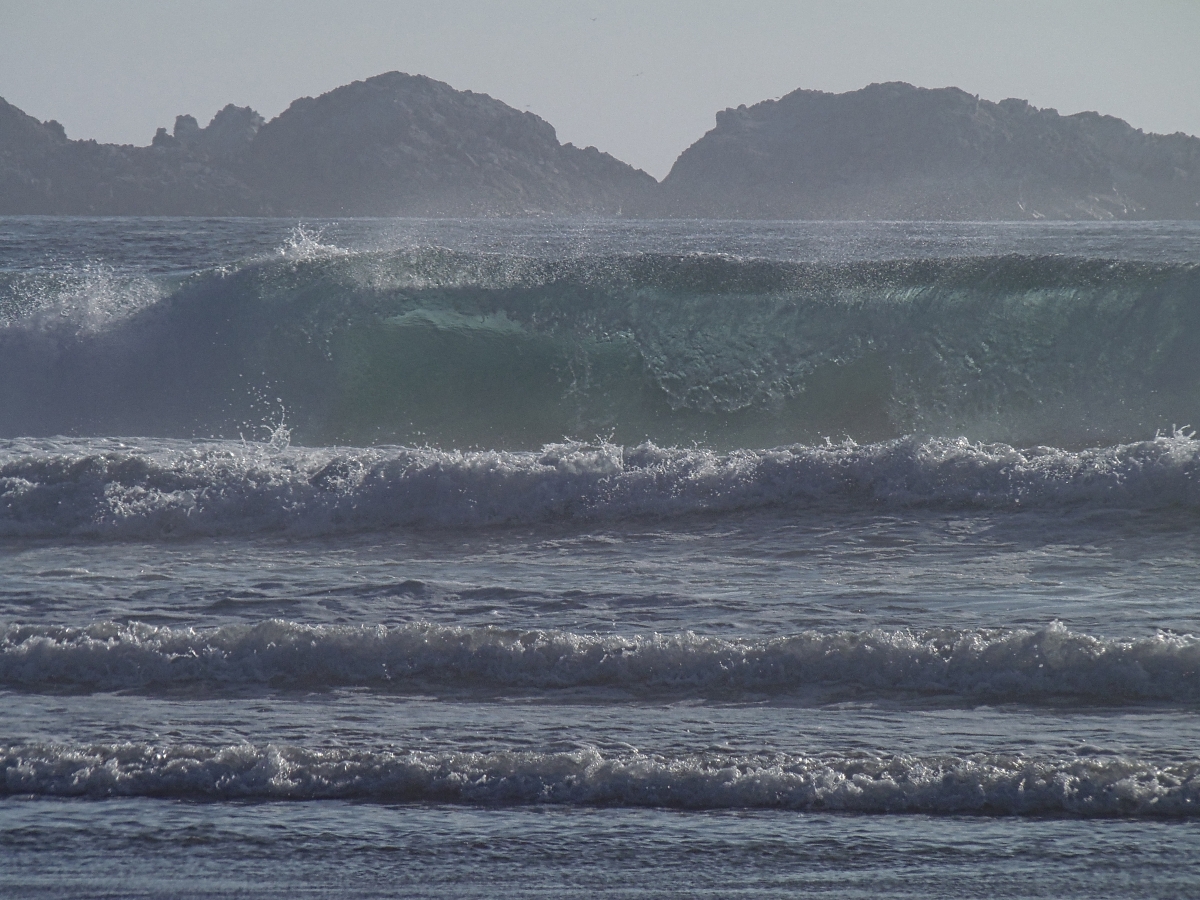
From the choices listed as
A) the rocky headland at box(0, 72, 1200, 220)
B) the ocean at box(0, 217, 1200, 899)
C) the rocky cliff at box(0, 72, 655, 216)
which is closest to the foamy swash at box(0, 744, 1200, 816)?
the ocean at box(0, 217, 1200, 899)

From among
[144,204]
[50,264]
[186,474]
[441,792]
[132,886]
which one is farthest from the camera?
[144,204]

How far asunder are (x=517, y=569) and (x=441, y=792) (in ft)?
9.37

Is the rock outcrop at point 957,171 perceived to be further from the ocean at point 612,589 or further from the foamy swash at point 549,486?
the foamy swash at point 549,486

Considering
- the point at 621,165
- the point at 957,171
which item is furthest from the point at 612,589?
the point at 621,165

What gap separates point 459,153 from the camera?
380 ft

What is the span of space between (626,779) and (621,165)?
A: 13376 cm

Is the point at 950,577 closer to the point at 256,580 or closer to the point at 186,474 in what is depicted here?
the point at 256,580

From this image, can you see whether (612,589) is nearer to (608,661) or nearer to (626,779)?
(608,661)

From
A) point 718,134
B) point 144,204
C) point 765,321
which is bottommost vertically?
point 765,321

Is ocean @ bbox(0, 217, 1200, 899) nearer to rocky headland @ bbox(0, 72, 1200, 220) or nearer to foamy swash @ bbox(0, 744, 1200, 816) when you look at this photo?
foamy swash @ bbox(0, 744, 1200, 816)

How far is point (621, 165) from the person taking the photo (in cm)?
13262

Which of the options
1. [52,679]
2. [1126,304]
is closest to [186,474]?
[52,679]

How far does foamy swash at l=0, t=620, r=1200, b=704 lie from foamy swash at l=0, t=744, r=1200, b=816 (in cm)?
71

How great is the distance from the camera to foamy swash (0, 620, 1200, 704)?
4.17m
